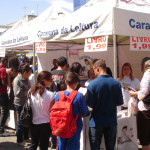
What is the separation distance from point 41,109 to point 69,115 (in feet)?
1.89

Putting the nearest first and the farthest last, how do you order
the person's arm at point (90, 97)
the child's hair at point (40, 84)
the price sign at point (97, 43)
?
the person's arm at point (90, 97)
the child's hair at point (40, 84)
the price sign at point (97, 43)

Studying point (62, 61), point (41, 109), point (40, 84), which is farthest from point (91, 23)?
point (41, 109)

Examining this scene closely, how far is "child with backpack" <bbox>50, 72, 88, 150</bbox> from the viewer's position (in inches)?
110

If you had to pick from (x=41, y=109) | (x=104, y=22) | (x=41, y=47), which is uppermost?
(x=104, y=22)

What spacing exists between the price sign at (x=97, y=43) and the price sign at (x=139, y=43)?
51 centimetres

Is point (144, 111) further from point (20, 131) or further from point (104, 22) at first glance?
point (20, 131)

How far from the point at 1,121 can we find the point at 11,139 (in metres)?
0.53

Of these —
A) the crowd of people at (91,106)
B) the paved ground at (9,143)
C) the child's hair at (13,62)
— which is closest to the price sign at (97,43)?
the crowd of people at (91,106)

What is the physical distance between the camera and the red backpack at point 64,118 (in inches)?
110

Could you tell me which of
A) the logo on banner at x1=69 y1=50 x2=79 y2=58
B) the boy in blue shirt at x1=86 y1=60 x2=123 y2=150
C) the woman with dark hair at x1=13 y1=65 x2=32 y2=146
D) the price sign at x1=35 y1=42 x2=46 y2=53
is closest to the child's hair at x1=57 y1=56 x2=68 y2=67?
the woman with dark hair at x1=13 y1=65 x2=32 y2=146

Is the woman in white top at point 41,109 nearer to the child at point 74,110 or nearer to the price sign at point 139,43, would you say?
the child at point 74,110

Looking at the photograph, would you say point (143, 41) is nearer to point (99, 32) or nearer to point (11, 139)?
point (99, 32)

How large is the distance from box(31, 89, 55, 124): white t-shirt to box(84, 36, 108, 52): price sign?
1.41 meters

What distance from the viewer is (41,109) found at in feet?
10.5
